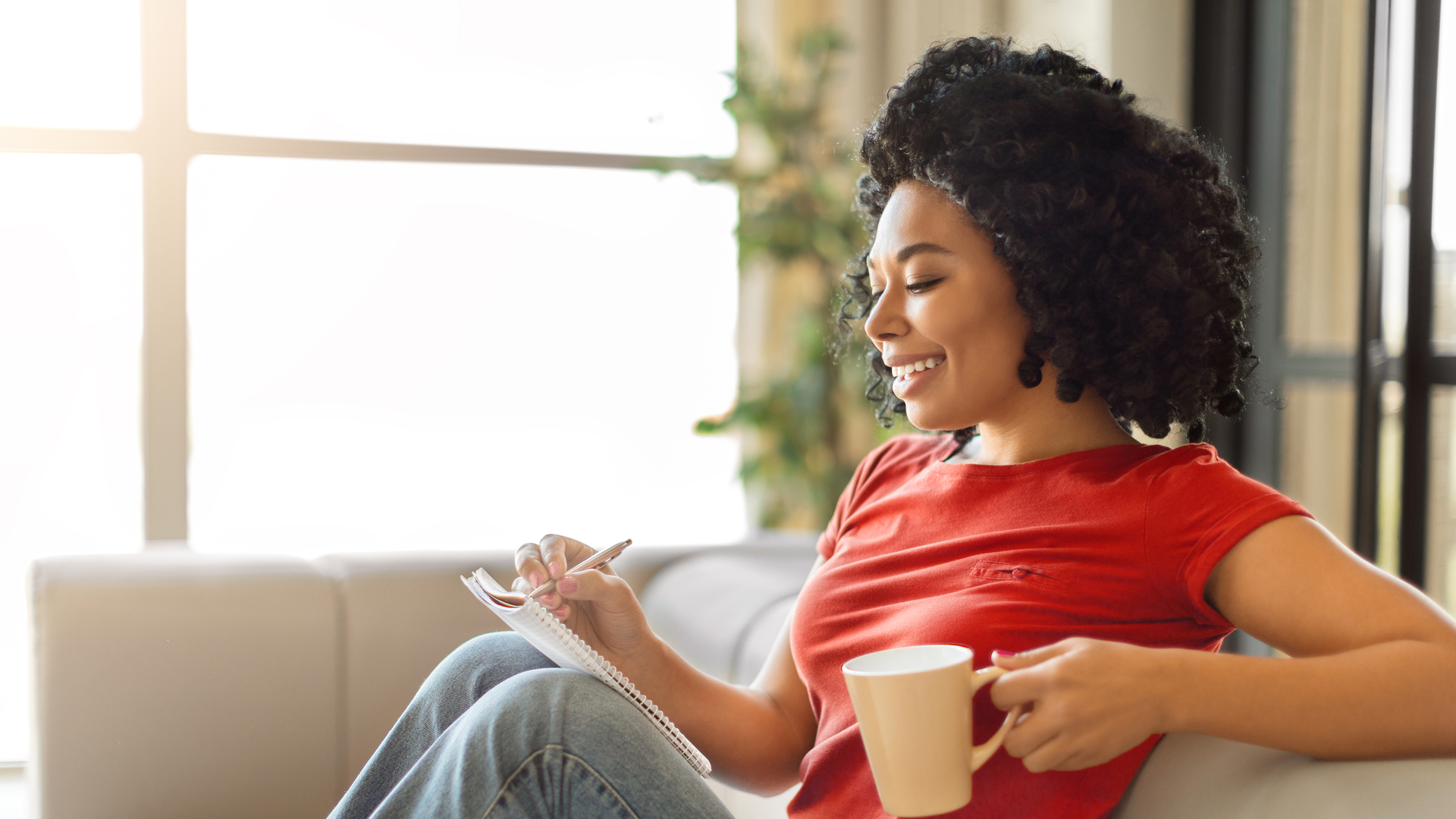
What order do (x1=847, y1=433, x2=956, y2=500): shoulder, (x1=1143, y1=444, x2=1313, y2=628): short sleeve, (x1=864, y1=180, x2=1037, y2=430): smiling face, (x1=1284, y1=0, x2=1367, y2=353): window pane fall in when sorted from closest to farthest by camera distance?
1. (x1=1143, y1=444, x2=1313, y2=628): short sleeve
2. (x1=864, y1=180, x2=1037, y2=430): smiling face
3. (x1=847, y1=433, x2=956, y2=500): shoulder
4. (x1=1284, y1=0, x2=1367, y2=353): window pane

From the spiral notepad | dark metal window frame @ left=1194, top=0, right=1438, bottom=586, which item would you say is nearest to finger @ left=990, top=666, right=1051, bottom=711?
the spiral notepad

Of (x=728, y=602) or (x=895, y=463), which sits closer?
(x=895, y=463)

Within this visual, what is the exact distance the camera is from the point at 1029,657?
30.0 inches

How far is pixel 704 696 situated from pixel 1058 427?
1.52ft

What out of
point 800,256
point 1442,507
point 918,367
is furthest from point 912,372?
point 800,256

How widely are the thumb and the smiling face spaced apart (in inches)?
14.2

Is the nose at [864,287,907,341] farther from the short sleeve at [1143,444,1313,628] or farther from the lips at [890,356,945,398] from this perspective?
the short sleeve at [1143,444,1313,628]

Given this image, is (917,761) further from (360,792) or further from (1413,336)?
(1413,336)

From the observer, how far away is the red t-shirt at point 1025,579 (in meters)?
0.92

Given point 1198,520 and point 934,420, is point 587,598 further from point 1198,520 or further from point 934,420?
point 1198,520

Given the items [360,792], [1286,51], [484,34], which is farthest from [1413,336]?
[484,34]

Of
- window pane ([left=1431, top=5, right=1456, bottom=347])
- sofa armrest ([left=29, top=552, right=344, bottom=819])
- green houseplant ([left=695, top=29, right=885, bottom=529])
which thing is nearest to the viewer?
sofa armrest ([left=29, top=552, right=344, bottom=819])

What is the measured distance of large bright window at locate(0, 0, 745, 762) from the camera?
3.09m

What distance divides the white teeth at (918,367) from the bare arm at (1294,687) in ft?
1.26
